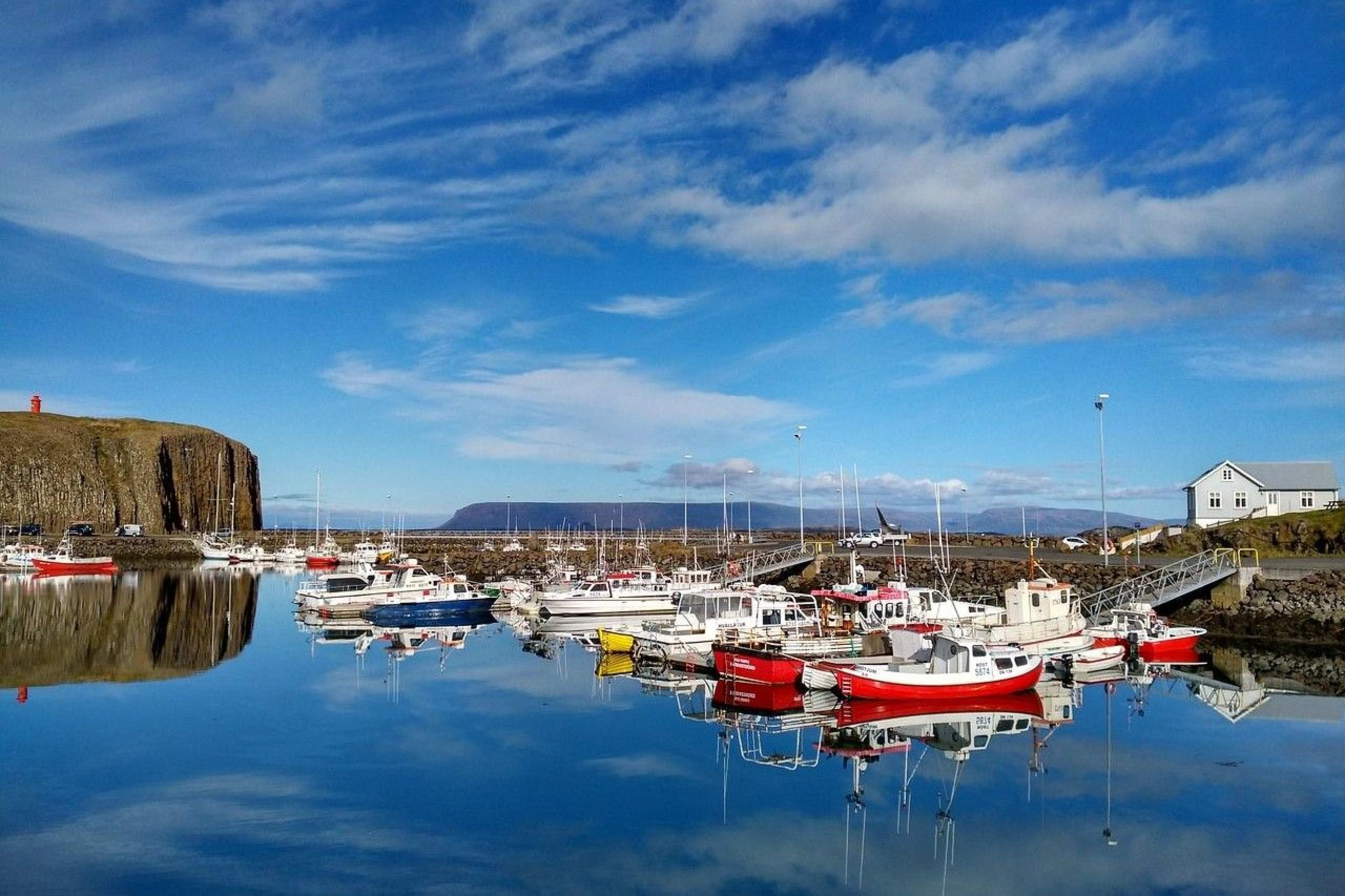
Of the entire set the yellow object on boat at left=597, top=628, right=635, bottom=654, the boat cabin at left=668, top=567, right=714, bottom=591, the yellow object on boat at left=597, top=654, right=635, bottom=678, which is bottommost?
the yellow object on boat at left=597, top=654, right=635, bottom=678

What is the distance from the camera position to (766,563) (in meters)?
61.8

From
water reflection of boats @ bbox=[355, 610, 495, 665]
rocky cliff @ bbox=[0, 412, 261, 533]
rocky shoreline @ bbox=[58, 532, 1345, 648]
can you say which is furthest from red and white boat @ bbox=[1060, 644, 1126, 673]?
rocky cliff @ bbox=[0, 412, 261, 533]

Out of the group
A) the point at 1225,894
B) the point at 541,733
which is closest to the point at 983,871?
the point at 1225,894

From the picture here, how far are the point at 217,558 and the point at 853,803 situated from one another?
91.4m

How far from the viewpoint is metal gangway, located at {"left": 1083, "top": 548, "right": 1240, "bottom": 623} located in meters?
40.3

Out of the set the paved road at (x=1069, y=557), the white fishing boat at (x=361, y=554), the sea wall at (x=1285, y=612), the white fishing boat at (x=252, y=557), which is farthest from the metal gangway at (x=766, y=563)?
the white fishing boat at (x=252, y=557)

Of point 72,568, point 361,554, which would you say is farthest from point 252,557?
point 72,568

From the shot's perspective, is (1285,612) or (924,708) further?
(1285,612)

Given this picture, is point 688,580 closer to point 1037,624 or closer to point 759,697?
point 1037,624

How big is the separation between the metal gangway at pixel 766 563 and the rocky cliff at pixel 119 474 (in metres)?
95.3

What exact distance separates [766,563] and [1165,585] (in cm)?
2453

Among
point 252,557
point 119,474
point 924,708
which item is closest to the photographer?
point 924,708

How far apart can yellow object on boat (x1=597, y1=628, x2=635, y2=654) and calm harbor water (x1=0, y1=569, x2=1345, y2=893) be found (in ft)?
15.9

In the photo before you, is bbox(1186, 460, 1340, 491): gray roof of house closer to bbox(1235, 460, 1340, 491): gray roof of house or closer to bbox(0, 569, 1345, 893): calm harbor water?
bbox(1235, 460, 1340, 491): gray roof of house
